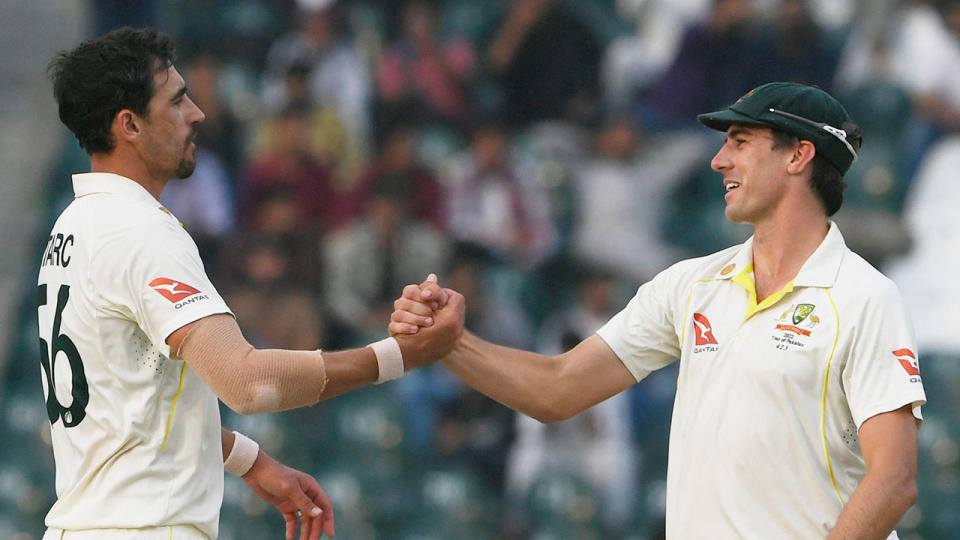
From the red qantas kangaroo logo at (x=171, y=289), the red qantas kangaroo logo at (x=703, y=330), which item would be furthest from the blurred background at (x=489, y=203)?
the red qantas kangaroo logo at (x=171, y=289)

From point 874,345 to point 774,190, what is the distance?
603mm

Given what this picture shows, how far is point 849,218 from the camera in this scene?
8406 mm

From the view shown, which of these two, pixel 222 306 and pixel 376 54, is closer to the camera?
pixel 222 306

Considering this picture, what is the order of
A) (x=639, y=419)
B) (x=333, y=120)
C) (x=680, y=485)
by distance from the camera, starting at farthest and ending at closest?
1. (x=333, y=120)
2. (x=639, y=419)
3. (x=680, y=485)

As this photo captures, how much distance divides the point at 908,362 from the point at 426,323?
1.46m

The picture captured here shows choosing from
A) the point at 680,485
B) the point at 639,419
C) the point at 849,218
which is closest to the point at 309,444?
the point at 639,419

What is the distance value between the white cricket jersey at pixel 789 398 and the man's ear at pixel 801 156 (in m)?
0.22

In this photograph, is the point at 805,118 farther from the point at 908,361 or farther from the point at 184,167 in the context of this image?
the point at 184,167

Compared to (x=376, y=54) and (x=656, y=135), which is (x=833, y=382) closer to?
(x=656, y=135)

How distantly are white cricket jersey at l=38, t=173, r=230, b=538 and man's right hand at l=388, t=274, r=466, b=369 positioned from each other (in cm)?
73

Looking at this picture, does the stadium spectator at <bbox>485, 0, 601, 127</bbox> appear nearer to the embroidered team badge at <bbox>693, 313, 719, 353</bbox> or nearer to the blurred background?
the blurred background

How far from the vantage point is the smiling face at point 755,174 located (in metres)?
3.86

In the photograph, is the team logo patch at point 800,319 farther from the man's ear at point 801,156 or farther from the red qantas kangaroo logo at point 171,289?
the red qantas kangaroo logo at point 171,289

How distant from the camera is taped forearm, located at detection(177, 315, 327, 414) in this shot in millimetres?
3352
